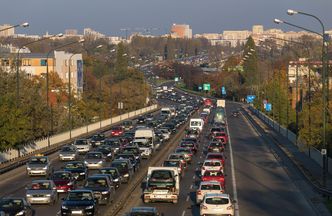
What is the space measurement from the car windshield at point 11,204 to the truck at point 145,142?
3062cm

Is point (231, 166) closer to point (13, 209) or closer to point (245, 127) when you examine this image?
point (13, 209)

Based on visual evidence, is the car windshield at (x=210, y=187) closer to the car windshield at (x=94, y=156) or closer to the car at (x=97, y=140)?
the car windshield at (x=94, y=156)

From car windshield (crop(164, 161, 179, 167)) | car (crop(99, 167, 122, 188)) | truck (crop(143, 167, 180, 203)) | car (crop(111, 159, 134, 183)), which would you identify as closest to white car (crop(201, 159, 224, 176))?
car windshield (crop(164, 161, 179, 167))

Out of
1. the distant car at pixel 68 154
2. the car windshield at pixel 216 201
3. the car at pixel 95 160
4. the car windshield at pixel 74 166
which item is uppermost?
the car windshield at pixel 216 201

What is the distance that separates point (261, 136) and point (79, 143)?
1062 inches

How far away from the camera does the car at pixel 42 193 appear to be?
32438mm

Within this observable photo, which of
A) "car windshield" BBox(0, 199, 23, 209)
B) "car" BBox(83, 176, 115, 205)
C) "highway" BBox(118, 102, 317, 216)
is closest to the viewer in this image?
"car windshield" BBox(0, 199, 23, 209)

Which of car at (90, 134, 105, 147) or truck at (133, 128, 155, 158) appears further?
car at (90, 134, 105, 147)

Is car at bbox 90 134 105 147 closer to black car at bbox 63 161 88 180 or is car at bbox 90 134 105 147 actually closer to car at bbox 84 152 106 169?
car at bbox 84 152 106 169

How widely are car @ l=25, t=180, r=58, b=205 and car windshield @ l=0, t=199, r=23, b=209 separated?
17.2 feet

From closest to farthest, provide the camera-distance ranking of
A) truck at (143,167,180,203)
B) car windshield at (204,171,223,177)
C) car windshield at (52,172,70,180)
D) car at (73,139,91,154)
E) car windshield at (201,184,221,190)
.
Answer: car windshield at (201,184,221,190) → truck at (143,167,180,203) → car windshield at (52,172,70,180) → car windshield at (204,171,223,177) → car at (73,139,91,154)

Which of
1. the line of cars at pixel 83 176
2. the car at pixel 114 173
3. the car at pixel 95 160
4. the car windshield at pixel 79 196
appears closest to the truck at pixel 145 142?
the line of cars at pixel 83 176

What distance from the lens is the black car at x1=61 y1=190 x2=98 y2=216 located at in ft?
90.7

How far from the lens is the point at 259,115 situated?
5064 inches
